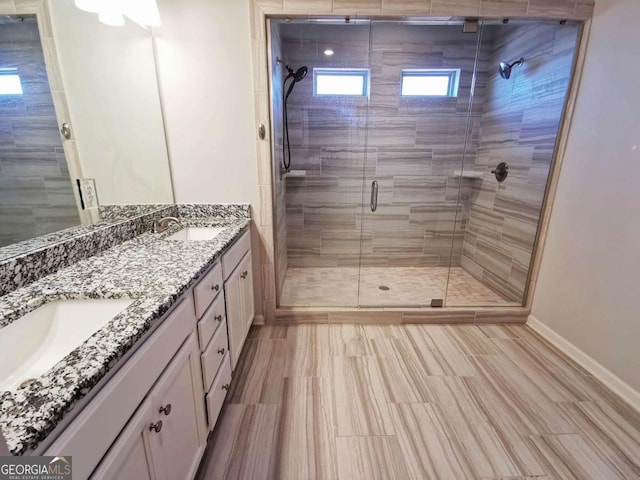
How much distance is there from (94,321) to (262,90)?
1.63 m

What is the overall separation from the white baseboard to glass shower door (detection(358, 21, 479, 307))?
75 cm

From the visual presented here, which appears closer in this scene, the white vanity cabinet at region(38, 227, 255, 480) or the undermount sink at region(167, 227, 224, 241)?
the white vanity cabinet at region(38, 227, 255, 480)

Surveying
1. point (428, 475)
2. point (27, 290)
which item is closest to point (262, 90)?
point (27, 290)

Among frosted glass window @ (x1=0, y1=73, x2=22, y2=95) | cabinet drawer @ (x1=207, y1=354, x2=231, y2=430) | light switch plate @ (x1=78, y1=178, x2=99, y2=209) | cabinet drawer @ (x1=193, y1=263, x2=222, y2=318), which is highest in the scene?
frosted glass window @ (x1=0, y1=73, x2=22, y2=95)

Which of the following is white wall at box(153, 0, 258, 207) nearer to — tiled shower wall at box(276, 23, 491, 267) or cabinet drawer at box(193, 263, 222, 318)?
cabinet drawer at box(193, 263, 222, 318)

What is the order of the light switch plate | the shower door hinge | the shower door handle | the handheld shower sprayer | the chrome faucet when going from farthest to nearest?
1. the shower door handle
2. the handheld shower sprayer
3. the shower door hinge
4. the chrome faucet
5. the light switch plate

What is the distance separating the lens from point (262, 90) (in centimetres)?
187

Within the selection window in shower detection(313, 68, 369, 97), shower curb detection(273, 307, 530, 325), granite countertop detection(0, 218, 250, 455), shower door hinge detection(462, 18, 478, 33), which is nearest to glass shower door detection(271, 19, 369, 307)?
window in shower detection(313, 68, 369, 97)

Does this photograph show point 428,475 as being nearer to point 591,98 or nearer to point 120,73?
point 591,98

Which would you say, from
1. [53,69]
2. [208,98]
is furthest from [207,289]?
[208,98]

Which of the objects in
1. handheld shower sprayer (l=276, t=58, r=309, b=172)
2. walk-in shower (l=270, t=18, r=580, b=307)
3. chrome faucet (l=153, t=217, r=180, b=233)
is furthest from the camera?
Answer: handheld shower sprayer (l=276, t=58, r=309, b=172)

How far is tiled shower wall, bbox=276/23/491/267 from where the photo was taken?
2824mm

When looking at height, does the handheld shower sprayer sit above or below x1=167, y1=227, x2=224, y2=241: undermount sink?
above

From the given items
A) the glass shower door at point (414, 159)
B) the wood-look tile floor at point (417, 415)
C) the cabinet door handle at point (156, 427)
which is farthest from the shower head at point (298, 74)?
the cabinet door handle at point (156, 427)
